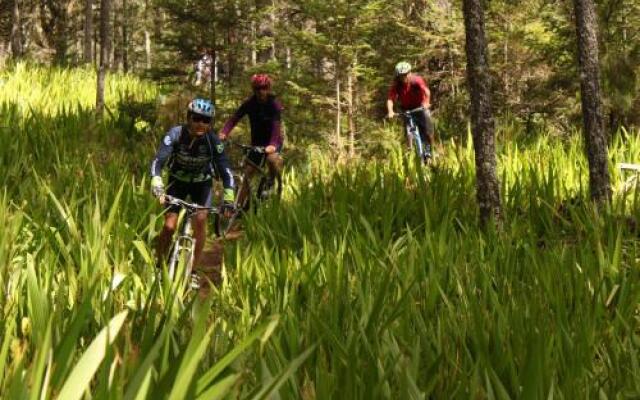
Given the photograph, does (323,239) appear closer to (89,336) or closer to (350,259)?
(350,259)

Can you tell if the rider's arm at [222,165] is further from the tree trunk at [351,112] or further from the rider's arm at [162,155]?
the tree trunk at [351,112]

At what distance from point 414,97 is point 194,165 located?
4.94 meters

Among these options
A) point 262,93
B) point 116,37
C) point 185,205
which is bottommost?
point 185,205

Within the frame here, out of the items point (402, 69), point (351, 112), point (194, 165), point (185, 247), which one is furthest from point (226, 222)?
point (351, 112)

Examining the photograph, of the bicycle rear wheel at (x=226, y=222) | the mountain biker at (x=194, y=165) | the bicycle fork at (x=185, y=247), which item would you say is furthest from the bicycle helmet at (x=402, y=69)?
the bicycle fork at (x=185, y=247)

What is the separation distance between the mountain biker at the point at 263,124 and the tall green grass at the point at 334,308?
1512 mm

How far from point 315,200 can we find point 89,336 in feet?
14.1

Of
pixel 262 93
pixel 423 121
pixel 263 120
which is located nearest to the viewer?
pixel 262 93

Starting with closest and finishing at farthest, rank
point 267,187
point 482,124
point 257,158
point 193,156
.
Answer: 1. point 482,124
2. point 193,156
3. point 267,187
4. point 257,158

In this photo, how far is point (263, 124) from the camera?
29.7 ft

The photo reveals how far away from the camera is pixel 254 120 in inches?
357

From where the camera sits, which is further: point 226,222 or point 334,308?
point 226,222

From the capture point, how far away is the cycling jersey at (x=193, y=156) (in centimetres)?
610

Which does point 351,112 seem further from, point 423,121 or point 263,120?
point 263,120
